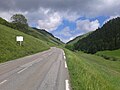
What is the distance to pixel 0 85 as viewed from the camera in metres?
13.5

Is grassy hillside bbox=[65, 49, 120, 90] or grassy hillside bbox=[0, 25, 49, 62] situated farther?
grassy hillside bbox=[0, 25, 49, 62]

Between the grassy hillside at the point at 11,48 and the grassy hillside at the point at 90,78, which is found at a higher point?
the grassy hillside at the point at 11,48

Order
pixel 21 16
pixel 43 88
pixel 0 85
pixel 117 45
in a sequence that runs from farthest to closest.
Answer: pixel 117 45
pixel 21 16
pixel 0 85
pixel 43 88

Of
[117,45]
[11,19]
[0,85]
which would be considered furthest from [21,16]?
[0,85]

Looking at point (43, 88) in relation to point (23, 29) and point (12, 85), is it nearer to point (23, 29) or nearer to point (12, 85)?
point (12, 85)

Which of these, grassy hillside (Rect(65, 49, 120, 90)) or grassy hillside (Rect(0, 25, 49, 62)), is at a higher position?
grassy hillside (Rect(0, 25, 49, 62))

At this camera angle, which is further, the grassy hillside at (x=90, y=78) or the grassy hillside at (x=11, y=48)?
the grassy hillside at (x=11, y=48)

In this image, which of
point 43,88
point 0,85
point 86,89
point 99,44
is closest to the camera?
point 86,89

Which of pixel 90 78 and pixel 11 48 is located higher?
pixel 11 48

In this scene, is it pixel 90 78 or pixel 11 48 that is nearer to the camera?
pixel 90 78

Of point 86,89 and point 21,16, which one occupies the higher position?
point 21,16

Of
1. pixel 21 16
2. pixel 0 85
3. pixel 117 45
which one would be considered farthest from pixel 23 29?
pixel 0 85

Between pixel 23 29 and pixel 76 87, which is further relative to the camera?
pixel 23 29

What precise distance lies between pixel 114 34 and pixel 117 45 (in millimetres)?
21898
